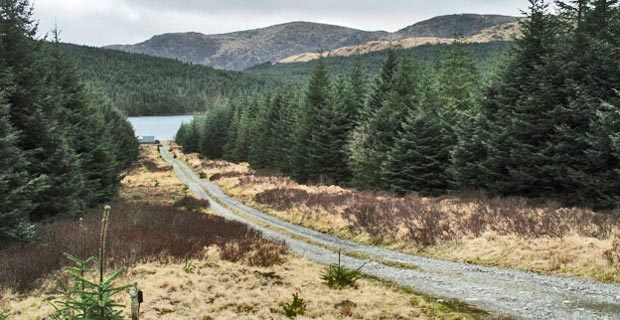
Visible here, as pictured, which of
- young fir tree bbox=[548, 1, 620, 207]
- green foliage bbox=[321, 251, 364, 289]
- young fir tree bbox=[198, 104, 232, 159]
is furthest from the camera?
young fir tree bbox=[198, 104, 232, 159]

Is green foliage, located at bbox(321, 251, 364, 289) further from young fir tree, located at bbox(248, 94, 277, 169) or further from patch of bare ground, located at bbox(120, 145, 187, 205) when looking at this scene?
young fir tree, located at bbox(248, 94, 277, 169)

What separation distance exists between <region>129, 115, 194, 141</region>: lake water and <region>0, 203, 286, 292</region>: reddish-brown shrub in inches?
5317

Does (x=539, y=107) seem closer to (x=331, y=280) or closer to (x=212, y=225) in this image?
(x=331, y=280)

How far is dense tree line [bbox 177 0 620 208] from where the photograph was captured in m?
17.0

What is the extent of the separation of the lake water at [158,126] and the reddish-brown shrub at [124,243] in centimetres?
13505

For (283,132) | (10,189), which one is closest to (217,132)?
(283,132)

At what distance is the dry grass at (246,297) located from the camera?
8.48 metres

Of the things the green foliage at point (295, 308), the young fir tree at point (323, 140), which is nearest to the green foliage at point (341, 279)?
the green foliage at point (295, 308)

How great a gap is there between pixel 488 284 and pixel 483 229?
4.19 meters

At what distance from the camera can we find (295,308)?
28.2 feet

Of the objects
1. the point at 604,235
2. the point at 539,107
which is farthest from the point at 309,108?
the point at 604,235

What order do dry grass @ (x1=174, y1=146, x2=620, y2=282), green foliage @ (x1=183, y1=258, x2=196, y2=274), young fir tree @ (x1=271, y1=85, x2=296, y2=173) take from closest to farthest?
1. dry grass @ (x1=174, y1=146, x2=620, y2=282)
2. green foliage @ (x1=183, y1=258, x2=196, y2=274)
3. young fir tree @ (x1=271, y1=85, x2=296, y2=173)

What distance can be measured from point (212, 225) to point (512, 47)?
1738 cm

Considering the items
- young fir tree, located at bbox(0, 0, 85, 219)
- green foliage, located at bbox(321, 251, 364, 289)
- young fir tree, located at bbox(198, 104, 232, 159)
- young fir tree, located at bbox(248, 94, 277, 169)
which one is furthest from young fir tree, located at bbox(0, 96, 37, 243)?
young fir tree, located at bbox(198, 104, 232, 159)
